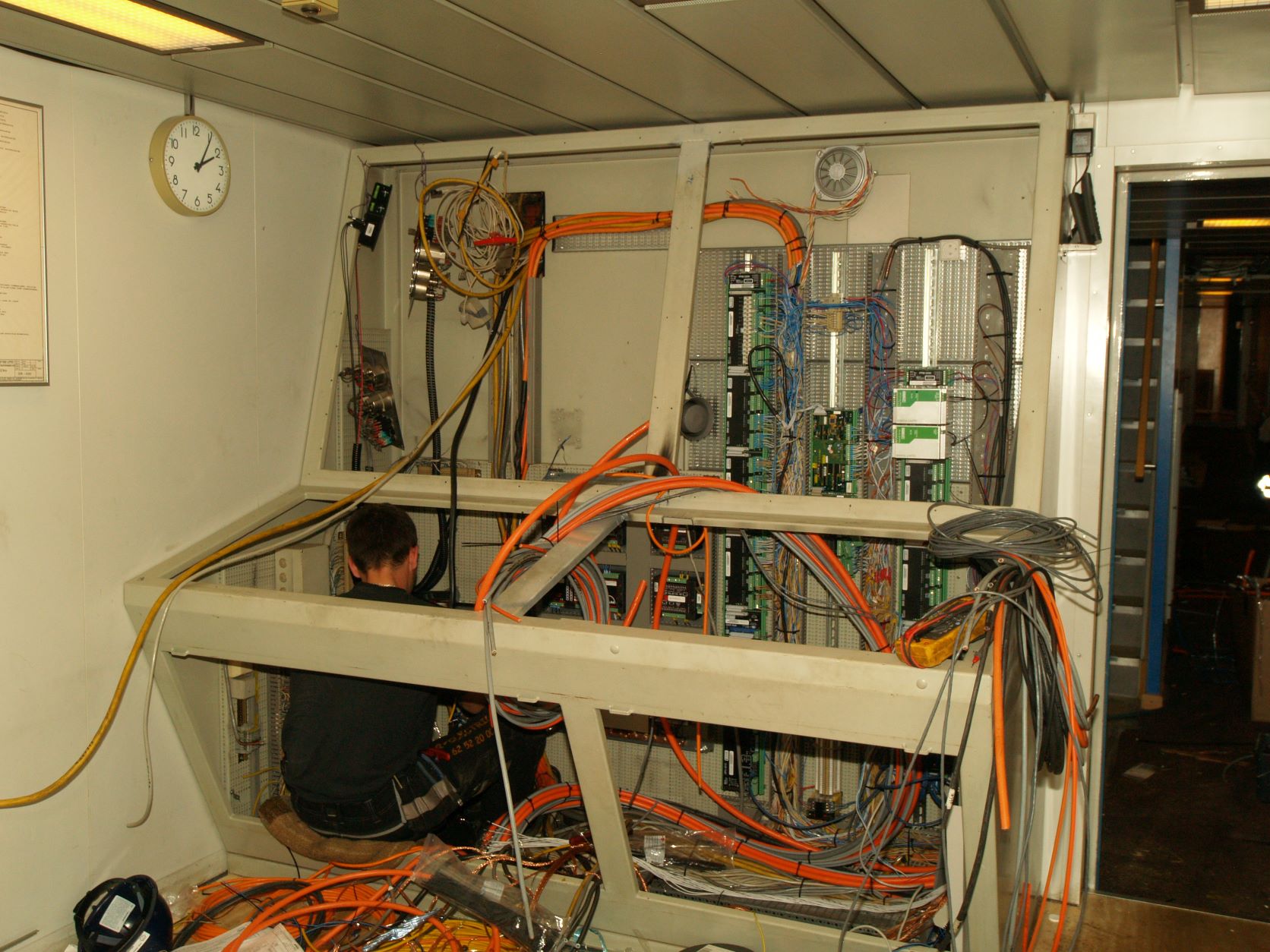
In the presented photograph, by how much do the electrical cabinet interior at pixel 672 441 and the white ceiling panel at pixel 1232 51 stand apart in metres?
0.40

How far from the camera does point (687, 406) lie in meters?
3.29

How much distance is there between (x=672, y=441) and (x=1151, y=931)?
2008mm

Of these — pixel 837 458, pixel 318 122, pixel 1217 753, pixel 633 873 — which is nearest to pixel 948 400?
pixel 837 458

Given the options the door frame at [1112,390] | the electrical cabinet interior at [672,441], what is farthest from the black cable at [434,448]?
the door frame at [1112,390]

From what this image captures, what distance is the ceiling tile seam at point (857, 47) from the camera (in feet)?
6.96

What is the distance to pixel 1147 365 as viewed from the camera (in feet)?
16.9

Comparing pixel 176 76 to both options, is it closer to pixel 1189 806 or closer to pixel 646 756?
pixel 646 756

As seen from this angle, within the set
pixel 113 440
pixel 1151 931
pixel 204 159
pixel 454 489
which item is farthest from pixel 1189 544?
pixel 113 440

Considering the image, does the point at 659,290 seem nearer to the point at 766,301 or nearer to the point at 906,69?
the point at 766,301

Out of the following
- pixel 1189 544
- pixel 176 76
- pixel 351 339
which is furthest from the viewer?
pixel 1189 544

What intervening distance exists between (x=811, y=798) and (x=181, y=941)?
1.92 meters

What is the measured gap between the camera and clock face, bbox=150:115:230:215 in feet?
8.89

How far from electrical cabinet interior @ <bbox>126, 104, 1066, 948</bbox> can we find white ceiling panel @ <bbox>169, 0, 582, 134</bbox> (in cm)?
15

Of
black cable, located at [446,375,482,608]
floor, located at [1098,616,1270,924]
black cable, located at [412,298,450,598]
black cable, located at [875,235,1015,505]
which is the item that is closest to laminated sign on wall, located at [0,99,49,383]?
black cable, located at [446,375,482,608]
